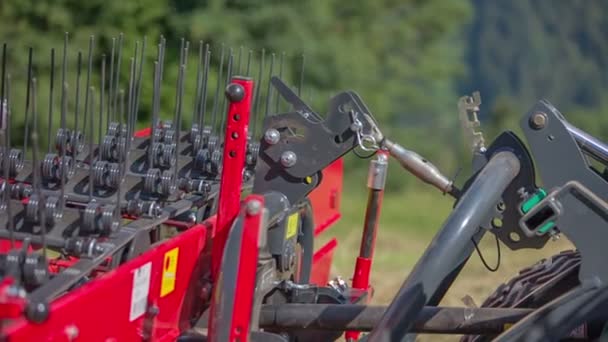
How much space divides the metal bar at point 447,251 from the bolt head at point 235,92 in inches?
25.6

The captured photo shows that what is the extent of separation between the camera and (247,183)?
3568mm

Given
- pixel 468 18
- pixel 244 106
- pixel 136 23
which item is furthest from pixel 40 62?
pixel 468 18

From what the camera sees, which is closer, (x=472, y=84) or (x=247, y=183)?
(x=247, y=183)

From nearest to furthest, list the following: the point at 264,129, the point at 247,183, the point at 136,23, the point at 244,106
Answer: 1. the point at 244,106
2. the point at 264,129
3. the point at 247,183
4. the point at 136,23

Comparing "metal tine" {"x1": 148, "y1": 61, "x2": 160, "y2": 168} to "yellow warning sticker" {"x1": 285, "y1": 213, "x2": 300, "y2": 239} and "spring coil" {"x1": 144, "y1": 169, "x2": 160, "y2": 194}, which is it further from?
"yellow warning sticker" {"x1": 285, "y1": 213, "x2": 300, "y2": 239}

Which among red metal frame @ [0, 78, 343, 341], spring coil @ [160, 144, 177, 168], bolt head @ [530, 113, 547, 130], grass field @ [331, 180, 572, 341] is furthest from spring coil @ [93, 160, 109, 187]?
grass field @ [331, 180, 572, 341]

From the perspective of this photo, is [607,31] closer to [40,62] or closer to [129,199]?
[40,62]

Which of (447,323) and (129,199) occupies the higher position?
(129,199)

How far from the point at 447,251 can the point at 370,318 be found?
40 cm

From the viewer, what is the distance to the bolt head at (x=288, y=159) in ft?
10.3

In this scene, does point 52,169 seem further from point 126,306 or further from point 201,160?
point 126,306

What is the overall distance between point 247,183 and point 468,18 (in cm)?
1752

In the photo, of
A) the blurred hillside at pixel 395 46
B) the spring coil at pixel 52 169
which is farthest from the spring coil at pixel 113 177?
the blurred hillside at pixel 395 46

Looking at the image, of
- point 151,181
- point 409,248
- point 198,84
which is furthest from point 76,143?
point 409,248
